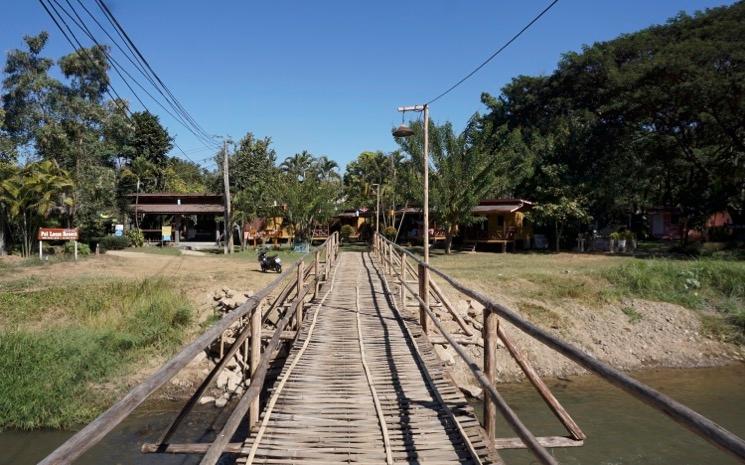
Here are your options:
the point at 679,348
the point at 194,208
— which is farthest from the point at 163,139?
the point at 679,348

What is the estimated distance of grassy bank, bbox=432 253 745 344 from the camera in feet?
53.1

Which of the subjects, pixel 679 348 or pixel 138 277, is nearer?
pixel 679 348

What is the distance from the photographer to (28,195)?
22.2 meters

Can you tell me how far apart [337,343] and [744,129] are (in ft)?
86.4

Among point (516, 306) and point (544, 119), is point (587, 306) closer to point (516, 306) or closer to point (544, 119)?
point (516, 306)

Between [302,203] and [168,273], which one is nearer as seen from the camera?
[168,273]

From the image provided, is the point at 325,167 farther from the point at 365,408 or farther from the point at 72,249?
the point at 365,408

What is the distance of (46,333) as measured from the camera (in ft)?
39.2

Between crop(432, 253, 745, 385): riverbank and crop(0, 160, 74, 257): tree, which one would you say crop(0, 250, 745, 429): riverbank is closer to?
crop(432, 253, 745, 385): riverbank

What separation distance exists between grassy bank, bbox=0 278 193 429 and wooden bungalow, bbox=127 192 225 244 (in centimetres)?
1690

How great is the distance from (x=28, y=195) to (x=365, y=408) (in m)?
22.8

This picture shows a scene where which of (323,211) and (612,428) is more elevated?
(323,211)

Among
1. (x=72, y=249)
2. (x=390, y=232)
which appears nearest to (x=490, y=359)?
(x=72, y=249)

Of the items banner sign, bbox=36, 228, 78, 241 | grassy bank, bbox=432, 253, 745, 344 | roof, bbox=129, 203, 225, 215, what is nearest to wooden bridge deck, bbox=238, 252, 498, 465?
grassy bank, bbox=432, 253, 745, 344
